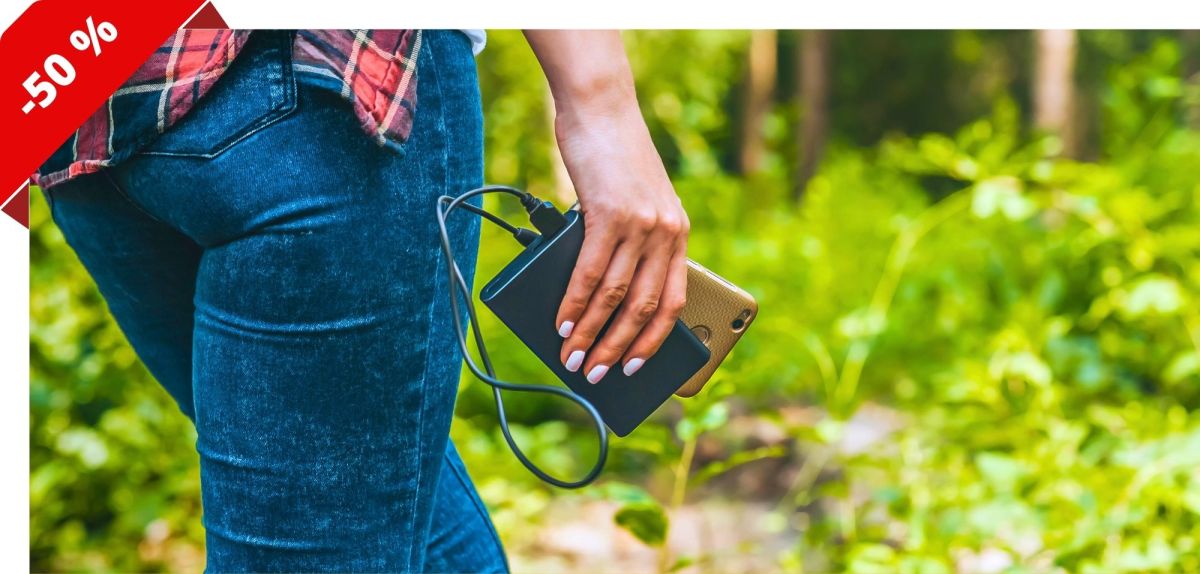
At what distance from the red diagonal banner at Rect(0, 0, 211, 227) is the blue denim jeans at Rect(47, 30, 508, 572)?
0.05m

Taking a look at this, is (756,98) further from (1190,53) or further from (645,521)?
(645,521)

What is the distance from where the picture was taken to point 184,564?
2.05 meters

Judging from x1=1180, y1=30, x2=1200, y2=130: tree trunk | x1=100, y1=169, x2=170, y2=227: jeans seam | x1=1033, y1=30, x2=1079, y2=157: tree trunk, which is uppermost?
x1=1180, y1=30, x2=1200, y2=130: tree trunk

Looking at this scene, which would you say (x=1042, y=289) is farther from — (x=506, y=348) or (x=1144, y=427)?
(x=506, y=348)

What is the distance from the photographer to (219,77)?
0.72 metres

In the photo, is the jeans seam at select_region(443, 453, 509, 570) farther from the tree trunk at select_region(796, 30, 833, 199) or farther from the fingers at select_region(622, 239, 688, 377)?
the tree trunk at select_region(796, 30, 833, 199)

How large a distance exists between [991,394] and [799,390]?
59 centimetres

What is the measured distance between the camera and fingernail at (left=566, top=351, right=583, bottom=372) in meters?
0.81

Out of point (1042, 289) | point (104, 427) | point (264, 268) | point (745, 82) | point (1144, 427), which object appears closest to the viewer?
point (264, 268)

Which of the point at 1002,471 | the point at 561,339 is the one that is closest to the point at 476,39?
the point at 561,339

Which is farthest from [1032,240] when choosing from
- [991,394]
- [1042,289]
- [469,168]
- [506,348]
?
[469,168]

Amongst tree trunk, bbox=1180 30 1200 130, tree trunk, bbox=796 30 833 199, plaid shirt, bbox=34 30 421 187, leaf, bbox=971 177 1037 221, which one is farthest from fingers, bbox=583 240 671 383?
tree trunk, bbox=796 30 833 199

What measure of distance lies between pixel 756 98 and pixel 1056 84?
8.14 ft

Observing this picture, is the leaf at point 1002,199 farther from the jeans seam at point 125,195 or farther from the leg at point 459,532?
the jeans seam at point 125,195
